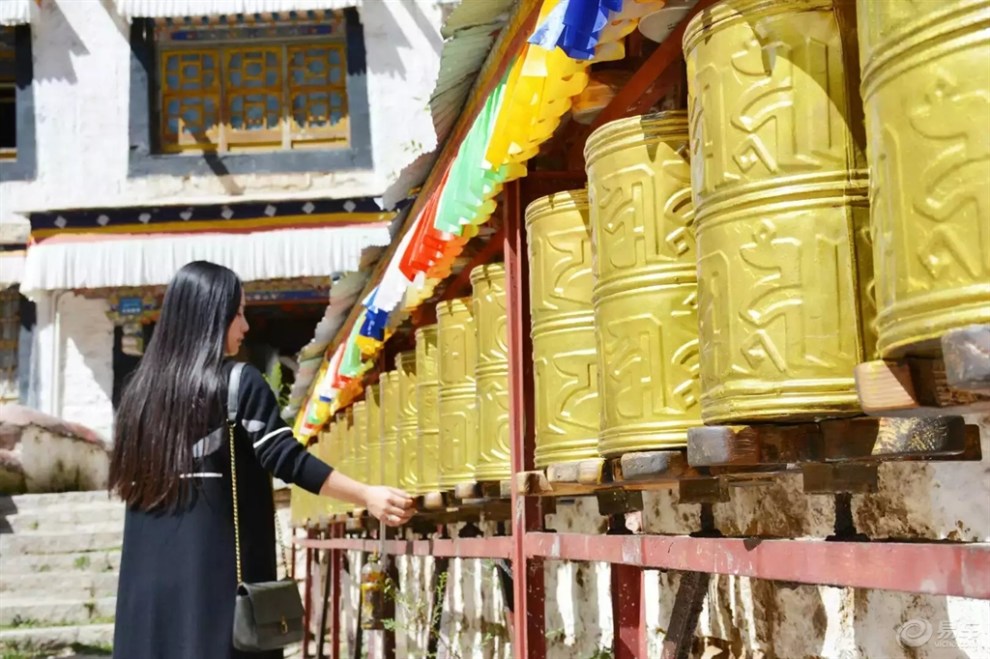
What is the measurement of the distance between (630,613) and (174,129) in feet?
39.5

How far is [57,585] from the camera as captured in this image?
1049 centimetres

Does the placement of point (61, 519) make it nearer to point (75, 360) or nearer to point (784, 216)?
point (75, 360)

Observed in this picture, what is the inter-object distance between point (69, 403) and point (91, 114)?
9.78 feet

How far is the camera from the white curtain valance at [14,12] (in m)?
14.0

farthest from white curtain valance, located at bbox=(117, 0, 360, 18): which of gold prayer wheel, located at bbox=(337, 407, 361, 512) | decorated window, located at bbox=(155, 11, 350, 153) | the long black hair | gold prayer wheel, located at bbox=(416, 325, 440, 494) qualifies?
the long black hair

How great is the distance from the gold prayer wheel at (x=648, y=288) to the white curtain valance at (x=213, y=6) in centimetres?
1179

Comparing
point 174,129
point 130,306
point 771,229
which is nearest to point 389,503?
point 771,229

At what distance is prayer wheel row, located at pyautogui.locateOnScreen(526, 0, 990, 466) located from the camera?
1360 mm

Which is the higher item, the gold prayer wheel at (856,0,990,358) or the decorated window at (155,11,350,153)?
the decorated window at (155,11,350,153)

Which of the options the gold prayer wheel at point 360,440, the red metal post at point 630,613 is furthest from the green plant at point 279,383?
→ the red metal post at point 630,613

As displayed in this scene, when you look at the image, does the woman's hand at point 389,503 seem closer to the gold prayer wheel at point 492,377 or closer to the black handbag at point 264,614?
the black handbag at point 264,614

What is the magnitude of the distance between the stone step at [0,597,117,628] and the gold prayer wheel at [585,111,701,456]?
8.46 metres

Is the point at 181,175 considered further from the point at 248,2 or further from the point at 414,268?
the point at 414,268

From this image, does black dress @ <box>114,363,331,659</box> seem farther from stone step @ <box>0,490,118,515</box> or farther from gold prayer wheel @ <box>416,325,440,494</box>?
stone step @ <box>0,490,118,515</box>
